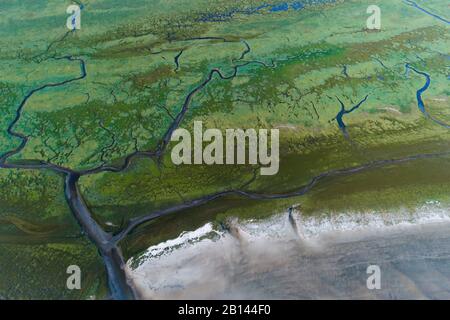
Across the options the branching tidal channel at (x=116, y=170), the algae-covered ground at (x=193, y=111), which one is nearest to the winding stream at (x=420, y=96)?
the algae-covered ground at (x=193, y=111)

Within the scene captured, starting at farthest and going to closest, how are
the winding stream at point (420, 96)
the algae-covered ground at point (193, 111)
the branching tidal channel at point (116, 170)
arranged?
the winding stream at point (420, 96) < the algae-covered ground at point (193, 111) < the branching tidal channel at point (116, 170)

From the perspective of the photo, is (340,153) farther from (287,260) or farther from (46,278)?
Result: (46,278)

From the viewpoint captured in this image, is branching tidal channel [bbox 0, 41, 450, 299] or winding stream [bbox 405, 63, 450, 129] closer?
branching tidal channel [bbox 0, 41, 450, 299]

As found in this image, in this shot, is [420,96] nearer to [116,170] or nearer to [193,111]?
[193,111]

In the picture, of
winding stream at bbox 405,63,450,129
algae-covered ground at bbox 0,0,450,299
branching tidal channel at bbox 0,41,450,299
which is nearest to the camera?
branching tidal channel at bbox 0,41,450,299

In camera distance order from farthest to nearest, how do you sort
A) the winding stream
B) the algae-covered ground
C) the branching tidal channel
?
the winding stream
the algae-covered ground
the branching tidal channel

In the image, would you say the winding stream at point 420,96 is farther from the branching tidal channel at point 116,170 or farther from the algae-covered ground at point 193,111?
the branching tidal channel at point 116,170

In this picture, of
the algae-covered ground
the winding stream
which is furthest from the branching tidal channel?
the winding stream

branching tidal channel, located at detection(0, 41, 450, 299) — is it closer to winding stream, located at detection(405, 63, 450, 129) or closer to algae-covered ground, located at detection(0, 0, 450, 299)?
algae-covered ground, located at detection(0, 0, 450, 299)

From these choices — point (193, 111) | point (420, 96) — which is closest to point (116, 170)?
point (193, 111)

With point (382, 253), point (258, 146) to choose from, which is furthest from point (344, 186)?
point (258, 146)
